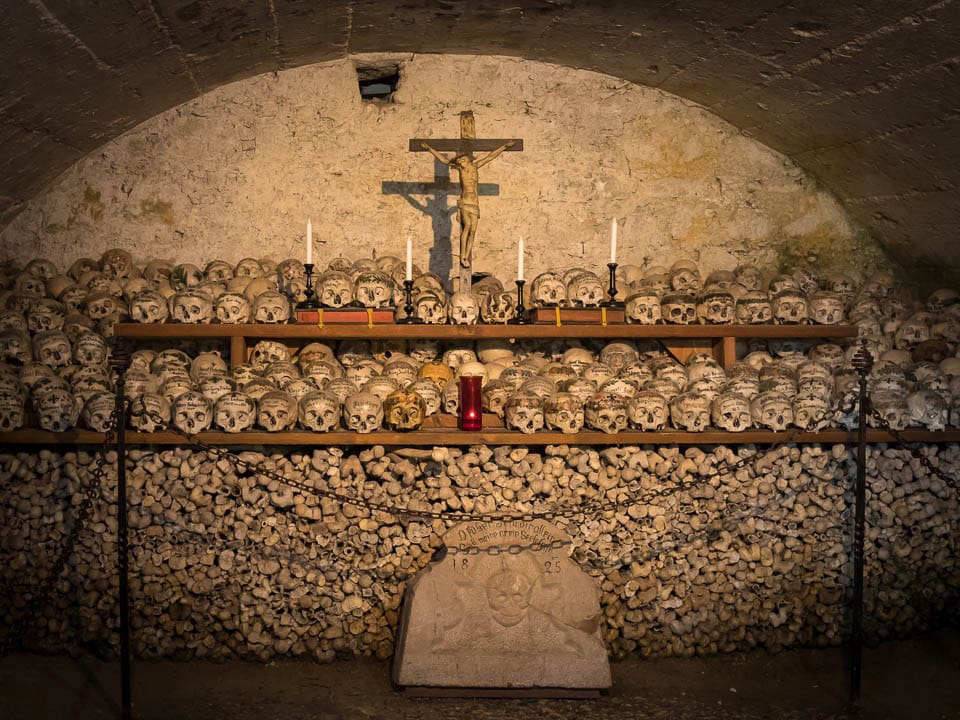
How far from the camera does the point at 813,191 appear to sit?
6387mm

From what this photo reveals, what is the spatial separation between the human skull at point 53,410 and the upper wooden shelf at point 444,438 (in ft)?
0.12

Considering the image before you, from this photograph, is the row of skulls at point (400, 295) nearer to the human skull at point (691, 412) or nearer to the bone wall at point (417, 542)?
the human skull at point (691, 412)

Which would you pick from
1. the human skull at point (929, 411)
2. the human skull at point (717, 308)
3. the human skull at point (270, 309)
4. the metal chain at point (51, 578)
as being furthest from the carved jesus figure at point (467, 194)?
the human skull at point (929, 411)

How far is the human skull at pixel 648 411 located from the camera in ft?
16.3

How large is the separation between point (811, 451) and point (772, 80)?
1.90 metres

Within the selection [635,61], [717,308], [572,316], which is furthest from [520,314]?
[635,61]

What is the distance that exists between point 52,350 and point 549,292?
2.52m

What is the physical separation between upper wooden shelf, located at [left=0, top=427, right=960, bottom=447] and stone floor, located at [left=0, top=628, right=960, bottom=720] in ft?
3.42

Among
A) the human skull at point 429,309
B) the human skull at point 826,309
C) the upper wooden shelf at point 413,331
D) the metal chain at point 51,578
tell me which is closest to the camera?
the metal chain at point 51,578

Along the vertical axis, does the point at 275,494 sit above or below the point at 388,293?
below

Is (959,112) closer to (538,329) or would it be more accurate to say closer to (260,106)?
(538,329)

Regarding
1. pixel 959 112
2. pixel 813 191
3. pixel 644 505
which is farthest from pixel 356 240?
pixel 959 112

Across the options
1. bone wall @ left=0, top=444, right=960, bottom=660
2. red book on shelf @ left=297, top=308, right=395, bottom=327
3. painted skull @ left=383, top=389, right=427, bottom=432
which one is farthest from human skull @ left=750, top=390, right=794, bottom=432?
red book on shelf @ left=297, top=308, right=395, bottom=327

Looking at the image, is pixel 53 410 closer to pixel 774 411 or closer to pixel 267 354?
pixel 267 354
